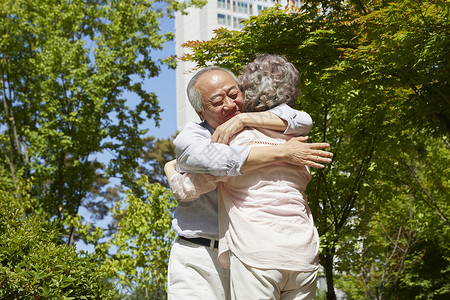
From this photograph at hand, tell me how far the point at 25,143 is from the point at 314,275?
663 inches

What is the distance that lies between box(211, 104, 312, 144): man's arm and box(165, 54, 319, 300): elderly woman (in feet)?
0.15

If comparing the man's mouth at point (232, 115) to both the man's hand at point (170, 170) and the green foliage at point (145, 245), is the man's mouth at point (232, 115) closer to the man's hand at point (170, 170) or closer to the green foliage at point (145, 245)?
the man's hand at point (170, 170)

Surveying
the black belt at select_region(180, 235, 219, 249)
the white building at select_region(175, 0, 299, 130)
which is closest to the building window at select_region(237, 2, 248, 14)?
the white building at select_region(175, 0, 299, 130)

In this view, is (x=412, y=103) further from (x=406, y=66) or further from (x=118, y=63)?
(x=118, y=63)

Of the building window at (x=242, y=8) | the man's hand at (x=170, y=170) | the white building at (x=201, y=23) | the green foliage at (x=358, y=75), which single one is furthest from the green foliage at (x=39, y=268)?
the building window at (x=242, y=8)

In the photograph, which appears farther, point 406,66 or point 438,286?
point 438,286

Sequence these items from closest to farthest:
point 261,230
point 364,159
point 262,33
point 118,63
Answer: point 261,230, point 262,33, point 364,159, point 118,63

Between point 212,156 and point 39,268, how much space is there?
288cm

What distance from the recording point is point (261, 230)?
1991 millimetres

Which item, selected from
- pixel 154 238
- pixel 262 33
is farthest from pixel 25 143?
pixel 262 33

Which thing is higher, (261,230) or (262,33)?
(262,33)

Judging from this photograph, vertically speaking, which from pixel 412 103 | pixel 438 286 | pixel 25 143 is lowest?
pixel 438 286

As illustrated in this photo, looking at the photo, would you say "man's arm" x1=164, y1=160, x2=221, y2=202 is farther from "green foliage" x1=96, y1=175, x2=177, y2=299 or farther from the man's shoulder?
"green foliage" x1=96, y1=175, x2=177, y2=299

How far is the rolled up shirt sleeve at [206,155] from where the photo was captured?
202 cm
